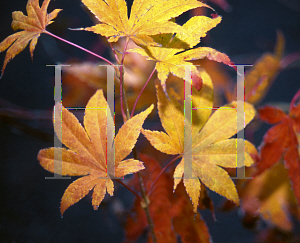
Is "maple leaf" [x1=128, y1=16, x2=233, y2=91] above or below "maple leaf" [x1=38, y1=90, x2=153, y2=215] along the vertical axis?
above

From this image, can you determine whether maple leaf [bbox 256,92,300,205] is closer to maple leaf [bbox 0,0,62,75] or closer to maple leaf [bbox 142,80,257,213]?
maple leaf [bbox 142,80,257,213]

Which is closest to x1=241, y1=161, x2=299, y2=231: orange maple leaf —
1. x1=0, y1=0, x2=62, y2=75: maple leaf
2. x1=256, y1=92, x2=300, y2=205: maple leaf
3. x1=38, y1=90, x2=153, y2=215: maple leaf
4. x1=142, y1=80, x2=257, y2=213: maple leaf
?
x1=256, y1=92, x2=300, y2=205: maple leaf

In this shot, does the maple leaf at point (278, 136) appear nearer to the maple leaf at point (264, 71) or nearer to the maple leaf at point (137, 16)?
the maple leaf at point (264, 71)

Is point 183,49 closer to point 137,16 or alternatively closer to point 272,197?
point 137,16

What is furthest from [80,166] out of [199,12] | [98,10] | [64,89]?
[199,12]

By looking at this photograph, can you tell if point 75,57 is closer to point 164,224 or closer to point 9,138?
point 9,138

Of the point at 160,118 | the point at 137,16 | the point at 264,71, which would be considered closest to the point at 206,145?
the point at 160,118

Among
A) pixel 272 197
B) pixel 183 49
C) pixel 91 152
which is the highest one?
pixel 183 49
